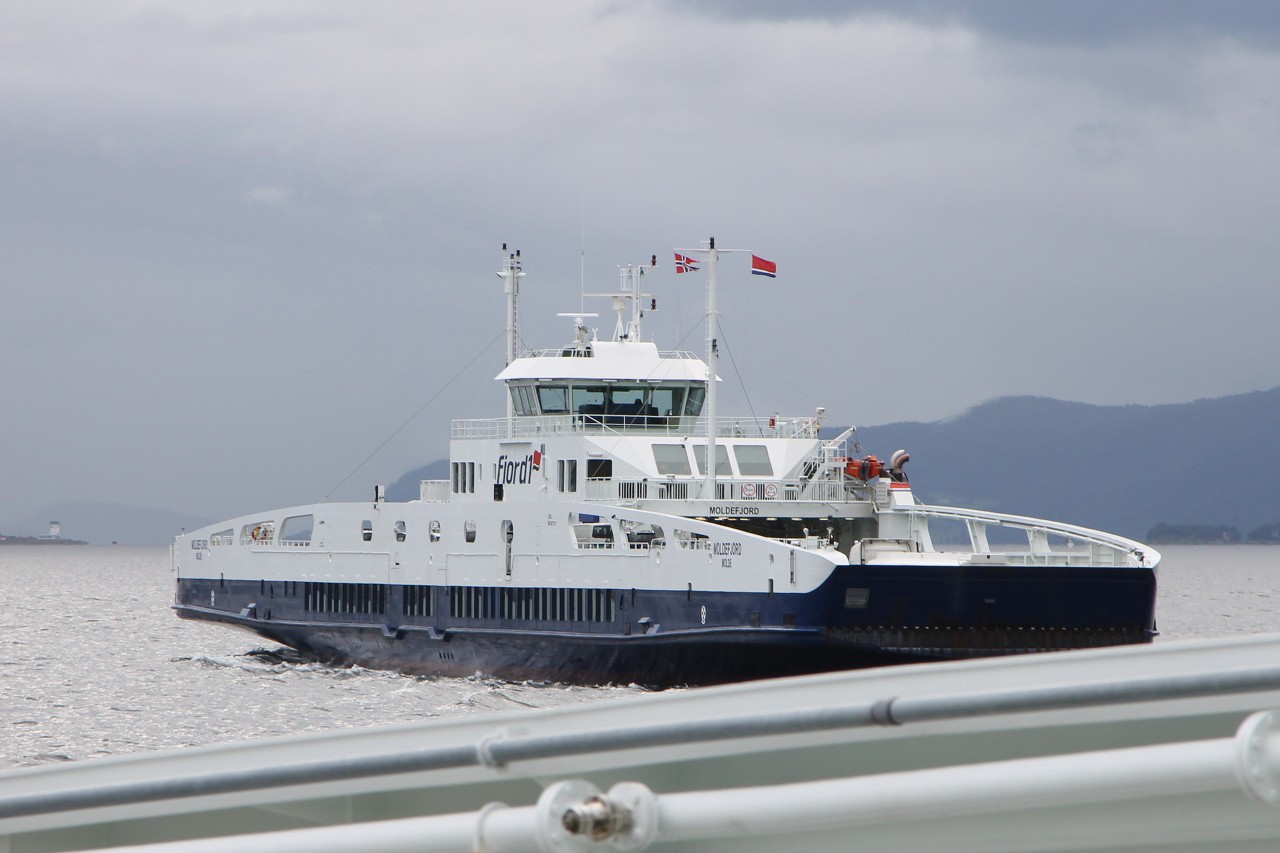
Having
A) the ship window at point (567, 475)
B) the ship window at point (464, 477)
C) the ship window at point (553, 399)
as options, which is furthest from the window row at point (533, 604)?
the ship window at point (553, 399)

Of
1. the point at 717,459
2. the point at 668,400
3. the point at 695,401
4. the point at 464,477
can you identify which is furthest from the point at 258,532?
the point at 717,459

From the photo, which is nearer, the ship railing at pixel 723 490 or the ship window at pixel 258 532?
the ship railing at pixel 723 490

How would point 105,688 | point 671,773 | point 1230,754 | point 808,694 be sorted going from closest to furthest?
point 1230,754 → point 808,694 → point 671,773 → point 105,688

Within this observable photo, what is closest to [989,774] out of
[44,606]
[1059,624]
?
[1059,624]

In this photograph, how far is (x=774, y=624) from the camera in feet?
93.5

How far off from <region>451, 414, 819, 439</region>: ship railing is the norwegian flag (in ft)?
11.9

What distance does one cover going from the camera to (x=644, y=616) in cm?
3092

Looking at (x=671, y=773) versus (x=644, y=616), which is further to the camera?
(x=644, y=616)

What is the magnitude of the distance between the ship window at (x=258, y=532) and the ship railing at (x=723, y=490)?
9.45 metres

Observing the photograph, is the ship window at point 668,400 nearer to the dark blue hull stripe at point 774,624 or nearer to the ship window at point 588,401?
the ship window at point 588,401

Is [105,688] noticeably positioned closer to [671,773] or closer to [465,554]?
[465,554]

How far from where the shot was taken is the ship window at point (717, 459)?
33812 mm

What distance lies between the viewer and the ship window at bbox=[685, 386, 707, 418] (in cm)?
3728

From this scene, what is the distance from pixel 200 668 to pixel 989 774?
125 feet
